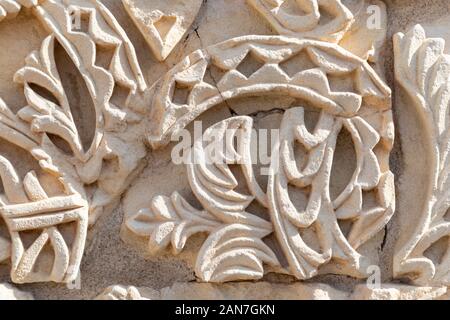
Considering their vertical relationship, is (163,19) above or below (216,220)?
above

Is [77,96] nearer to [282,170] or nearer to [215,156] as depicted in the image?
[215,156]

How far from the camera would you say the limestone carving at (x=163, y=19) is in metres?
1.44

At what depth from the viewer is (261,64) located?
1460 mm

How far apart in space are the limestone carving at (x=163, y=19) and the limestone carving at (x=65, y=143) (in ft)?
0.15

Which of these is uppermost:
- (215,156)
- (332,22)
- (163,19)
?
(163,19)

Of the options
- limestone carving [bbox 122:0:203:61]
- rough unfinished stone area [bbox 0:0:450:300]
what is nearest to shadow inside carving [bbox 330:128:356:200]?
rough unfinished stone area [bbox 0:0:450:300]

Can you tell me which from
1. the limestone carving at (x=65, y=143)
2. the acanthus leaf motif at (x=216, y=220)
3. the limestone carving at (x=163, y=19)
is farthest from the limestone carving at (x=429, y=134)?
the limestone carving at (x=65, y=143)

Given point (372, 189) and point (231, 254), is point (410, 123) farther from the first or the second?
point (231, 254)

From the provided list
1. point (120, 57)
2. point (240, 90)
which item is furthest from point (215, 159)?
point (120, 57)

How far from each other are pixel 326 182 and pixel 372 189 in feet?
0.33

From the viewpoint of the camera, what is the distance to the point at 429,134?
147 cm

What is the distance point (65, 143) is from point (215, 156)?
299 mm

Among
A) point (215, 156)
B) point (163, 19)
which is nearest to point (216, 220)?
point (215, 156)

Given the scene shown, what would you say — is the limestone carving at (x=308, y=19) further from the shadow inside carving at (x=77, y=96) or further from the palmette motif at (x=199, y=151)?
the shadow inside carving at (x=77, y=96)
